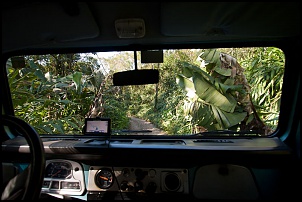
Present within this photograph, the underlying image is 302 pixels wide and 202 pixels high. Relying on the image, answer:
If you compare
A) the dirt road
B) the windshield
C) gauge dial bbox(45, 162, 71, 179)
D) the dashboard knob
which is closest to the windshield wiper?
the windshield

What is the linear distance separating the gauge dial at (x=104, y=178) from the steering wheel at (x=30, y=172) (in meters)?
0.84

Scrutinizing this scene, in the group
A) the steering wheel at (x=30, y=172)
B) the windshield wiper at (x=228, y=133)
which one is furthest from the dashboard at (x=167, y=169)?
the steering wheel at (x=30, y=172)

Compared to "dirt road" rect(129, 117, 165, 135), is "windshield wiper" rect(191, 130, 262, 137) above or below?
below

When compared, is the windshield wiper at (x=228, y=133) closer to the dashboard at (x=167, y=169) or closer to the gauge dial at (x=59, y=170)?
the dashboard at (x=167, y=169)

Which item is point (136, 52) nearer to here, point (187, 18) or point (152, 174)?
point (187, 18)

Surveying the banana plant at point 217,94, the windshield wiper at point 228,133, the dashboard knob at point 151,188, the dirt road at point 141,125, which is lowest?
the dashboard knob at point 151,188

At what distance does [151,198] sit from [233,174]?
2.78 ft

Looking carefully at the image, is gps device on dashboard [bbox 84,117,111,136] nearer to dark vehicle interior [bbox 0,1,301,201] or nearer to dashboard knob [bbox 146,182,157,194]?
dark vehicle interior [bbox 0,1,301,201]

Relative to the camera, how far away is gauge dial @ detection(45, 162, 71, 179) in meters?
2.06

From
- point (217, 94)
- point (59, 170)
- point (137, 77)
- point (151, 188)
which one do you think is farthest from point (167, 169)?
point (217, 94)

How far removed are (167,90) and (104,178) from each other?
1201 millimetres

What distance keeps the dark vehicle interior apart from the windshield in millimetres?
13

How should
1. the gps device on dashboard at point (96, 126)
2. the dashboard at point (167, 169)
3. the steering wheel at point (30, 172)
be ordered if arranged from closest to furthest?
the steering wheel at point (30, 172), the dashboard at point (167, 169), the gps device on dashboard at point (96, 126)

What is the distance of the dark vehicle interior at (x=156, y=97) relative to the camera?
165 cm
